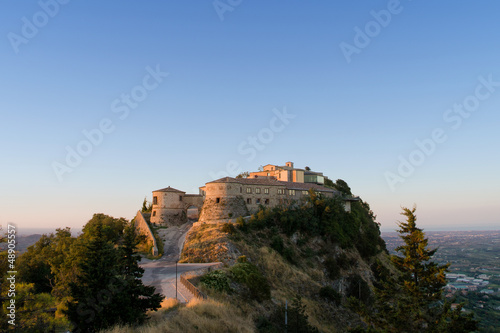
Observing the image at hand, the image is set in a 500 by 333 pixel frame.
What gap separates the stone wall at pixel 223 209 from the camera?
4331 centimetres

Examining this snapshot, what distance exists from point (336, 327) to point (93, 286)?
25866 mm

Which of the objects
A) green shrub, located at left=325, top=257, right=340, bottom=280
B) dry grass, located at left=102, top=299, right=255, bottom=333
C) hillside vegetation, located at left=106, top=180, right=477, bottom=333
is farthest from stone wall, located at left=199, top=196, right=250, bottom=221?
dry grass, located at left=102, top=299, right=255, bottom=333

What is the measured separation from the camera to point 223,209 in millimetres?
43781

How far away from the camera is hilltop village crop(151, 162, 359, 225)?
4419 centimetres

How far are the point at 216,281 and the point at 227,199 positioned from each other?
19.9m

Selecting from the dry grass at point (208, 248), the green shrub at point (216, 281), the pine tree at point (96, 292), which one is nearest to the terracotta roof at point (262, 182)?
the dry grass at point (208, 248)

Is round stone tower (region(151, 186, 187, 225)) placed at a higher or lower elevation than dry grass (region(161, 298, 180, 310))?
higher

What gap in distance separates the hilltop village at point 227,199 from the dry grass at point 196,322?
25.5 metres

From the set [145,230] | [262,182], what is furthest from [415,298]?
[145,230]

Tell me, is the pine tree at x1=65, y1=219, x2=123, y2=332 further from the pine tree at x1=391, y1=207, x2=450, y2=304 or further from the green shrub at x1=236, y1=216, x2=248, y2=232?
the green shrub at x1=236, y1=216, x2=248, y2=232

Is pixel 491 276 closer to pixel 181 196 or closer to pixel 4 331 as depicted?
pixel 181 196

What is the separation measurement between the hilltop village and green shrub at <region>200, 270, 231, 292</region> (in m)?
16.4

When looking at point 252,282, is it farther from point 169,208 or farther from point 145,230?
point 169,208

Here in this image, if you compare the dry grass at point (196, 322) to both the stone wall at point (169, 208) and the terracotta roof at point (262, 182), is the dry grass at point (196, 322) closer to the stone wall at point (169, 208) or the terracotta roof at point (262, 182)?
the terracotta roof at point (262, 182)
